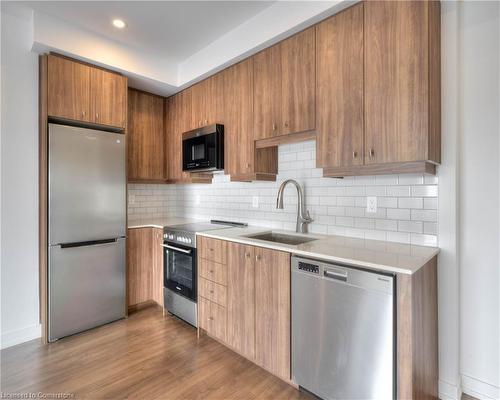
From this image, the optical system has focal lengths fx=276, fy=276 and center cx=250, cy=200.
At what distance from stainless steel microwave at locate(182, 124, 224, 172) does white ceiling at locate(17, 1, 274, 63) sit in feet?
2.85

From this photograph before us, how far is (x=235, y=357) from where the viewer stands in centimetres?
221

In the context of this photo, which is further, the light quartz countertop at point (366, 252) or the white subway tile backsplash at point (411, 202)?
the white subway tile backsplash at point (411, 202)

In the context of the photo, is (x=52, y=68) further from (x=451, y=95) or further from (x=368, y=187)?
(x=451, y=95)

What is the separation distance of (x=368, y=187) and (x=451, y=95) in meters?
0.76

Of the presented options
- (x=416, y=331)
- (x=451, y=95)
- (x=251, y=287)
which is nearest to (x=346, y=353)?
(x=416, y=331)

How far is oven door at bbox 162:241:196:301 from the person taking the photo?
258 centimetres

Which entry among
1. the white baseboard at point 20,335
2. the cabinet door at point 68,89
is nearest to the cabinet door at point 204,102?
the cabinet door at point 68,89

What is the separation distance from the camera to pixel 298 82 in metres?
2.12

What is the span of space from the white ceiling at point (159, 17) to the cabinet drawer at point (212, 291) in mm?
2276

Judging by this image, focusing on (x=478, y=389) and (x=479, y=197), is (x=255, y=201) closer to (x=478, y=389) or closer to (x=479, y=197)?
(x=479, y=197)

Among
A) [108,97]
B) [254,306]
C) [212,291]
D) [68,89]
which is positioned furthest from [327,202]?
[68,89]

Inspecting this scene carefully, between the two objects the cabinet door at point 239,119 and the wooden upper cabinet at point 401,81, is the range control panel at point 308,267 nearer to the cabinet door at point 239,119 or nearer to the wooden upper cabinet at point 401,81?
the wooden upper cabinet at point 401,81

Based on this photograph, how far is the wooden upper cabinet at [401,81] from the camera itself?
1547mm

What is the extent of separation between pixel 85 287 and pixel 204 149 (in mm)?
1765
